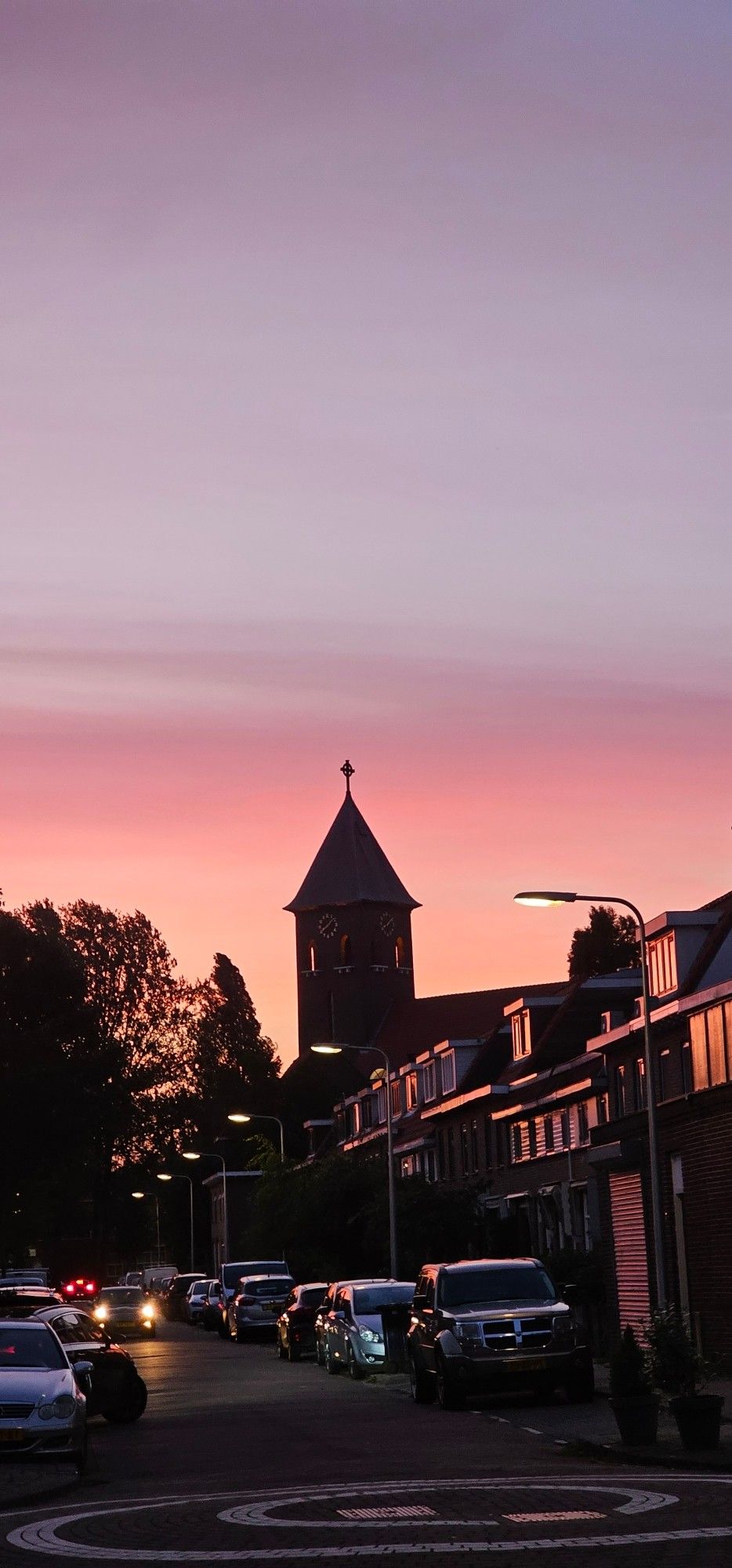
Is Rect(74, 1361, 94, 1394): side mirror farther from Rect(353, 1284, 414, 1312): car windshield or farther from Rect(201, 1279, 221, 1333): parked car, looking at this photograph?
Rect(201, 1279, 221, 1333): parked car

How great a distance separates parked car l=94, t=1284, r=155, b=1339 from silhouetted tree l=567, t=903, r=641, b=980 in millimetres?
43051

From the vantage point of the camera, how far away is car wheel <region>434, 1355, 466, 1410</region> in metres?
26.9

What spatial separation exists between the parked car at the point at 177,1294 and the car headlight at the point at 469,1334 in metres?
66.4

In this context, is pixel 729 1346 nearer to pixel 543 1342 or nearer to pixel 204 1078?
pixel 543 1342

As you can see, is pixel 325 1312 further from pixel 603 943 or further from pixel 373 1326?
pixel 603 943

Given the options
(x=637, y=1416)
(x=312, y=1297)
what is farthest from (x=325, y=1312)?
(x=637, y=1416)

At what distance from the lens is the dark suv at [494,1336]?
26.7 meters

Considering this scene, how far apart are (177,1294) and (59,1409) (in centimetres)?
7834

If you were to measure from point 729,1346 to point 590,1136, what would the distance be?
42.4 ft

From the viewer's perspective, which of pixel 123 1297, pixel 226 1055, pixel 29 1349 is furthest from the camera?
pixel 226 1055

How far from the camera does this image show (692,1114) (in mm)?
36281

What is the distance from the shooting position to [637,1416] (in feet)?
63.4

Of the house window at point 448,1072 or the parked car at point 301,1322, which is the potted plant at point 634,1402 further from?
the house window at point 448,1072

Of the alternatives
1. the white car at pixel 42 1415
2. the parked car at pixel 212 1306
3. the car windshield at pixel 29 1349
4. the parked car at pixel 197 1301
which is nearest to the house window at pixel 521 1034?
the parked car at pixel 212 1306
